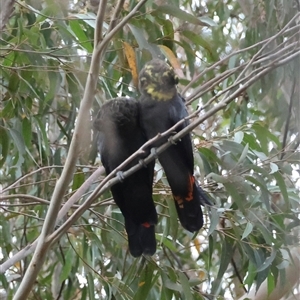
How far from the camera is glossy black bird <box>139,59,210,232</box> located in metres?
1.52

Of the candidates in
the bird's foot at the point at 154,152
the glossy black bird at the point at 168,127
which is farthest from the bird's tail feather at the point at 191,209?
the bird's foot at the point at 154,152

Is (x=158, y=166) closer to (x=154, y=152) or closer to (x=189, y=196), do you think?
(x=189, y=196)

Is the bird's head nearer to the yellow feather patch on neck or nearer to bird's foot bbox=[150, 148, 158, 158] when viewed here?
the yellow feather patch on neck

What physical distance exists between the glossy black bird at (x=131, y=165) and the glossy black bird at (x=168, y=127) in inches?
1.6

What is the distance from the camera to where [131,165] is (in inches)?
62.3

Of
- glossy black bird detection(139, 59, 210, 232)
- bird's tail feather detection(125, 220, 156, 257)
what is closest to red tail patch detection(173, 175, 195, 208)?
glossy black bird detection(139, 59, 210, 232)

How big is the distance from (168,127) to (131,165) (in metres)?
0.14

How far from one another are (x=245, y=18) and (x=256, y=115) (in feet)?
1.00

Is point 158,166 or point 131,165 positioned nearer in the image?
point 131,165

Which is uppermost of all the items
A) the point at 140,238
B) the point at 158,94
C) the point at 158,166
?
the point at 158,94

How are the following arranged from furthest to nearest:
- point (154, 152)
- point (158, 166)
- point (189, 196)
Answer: point (158, 166)
point (189, 196)
point (154, 152)

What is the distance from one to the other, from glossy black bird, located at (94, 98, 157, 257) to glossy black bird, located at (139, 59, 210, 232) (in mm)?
40

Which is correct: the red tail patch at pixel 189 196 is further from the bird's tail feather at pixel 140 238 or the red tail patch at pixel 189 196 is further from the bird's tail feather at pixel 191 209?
the bird's tail feather at pixel 140 238

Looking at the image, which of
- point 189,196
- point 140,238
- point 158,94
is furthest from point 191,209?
point 158,94
